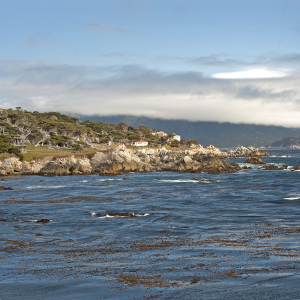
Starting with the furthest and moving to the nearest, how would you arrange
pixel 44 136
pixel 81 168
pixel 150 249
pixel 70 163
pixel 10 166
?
pixel 44 136
pixel 70 163
pixel 81 168
pixel 10 166
pixel 150 249

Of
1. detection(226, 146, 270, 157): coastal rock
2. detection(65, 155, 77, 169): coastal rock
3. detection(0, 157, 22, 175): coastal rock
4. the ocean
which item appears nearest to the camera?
the ocean

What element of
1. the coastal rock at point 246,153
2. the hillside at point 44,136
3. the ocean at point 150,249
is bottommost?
the coastal rock at point 246,153

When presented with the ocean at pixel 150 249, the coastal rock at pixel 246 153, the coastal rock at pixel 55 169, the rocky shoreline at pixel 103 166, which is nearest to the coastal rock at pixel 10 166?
the rocky shoreline at pixel 103 166

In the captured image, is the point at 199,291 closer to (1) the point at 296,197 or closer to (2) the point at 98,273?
(2) the point at 98,273

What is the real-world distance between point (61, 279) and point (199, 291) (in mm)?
5166

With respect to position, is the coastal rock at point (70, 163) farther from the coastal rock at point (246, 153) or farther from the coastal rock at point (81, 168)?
the coastal rock at point (246, 153)

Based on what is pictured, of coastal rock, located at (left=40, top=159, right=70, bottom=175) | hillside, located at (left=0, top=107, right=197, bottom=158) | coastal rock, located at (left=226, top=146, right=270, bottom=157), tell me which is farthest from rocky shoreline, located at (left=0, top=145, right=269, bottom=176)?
coastal rock, located at (left=226, top=146, right=270, bottom=157)

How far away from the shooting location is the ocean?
11578 mm

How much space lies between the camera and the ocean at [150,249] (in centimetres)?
1158

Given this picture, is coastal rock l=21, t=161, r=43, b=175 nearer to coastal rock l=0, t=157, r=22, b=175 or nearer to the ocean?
coastal rock l=0, t=157, r=22, b=175

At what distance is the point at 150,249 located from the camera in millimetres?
17281

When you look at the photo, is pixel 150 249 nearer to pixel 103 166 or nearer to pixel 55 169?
pixel 55 169

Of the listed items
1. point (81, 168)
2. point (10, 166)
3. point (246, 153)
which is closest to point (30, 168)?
point (10, 166)

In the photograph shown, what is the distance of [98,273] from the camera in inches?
524
